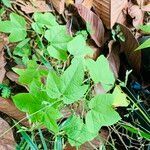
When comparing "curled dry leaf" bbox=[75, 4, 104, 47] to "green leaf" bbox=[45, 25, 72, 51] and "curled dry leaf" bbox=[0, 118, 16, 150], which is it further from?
"curled dry leaf" bbox=[0, 118, 16, 150]

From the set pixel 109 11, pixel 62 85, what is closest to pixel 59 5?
pixel 109 11

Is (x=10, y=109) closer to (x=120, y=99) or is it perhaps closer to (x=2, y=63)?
(x=2, y=63)

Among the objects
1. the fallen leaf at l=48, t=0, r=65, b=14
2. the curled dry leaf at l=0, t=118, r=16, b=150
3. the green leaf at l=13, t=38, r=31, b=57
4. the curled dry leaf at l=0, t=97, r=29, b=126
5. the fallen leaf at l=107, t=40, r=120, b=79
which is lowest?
the curled dry leaf at l=0, t=118, r=16, b=150

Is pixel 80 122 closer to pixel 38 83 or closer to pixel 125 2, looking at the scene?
pixel 38 83

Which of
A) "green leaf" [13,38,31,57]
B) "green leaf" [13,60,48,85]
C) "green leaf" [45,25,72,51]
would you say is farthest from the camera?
"green leaf" [13,38,31,57]

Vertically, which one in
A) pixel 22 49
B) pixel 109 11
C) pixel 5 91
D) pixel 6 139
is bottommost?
pixel 6 139

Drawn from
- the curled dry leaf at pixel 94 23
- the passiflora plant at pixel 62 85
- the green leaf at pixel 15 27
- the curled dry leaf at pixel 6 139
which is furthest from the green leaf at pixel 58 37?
the curled dry leaf at pixel 6 139

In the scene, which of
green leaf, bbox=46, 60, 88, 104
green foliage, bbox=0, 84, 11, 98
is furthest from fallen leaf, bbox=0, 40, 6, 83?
green leaf, bbox=46, 60, 88, 104

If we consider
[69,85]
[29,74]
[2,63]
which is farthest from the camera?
[2,63]
